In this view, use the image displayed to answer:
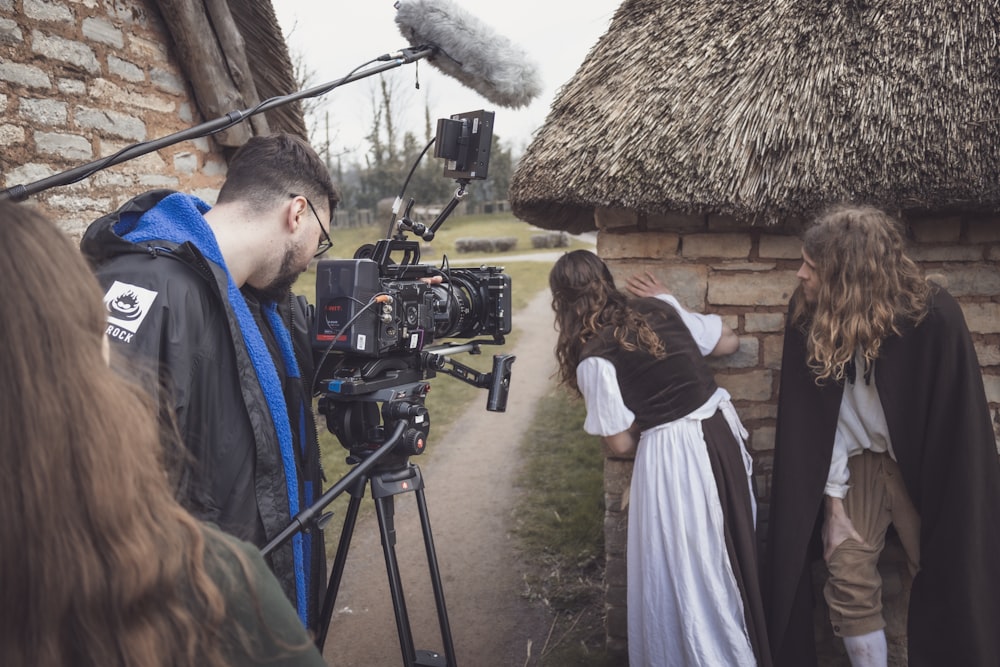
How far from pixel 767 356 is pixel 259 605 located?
2695 millimetres

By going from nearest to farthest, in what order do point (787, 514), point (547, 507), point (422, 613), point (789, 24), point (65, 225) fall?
point (787, 514) → point (789, 24) → point (65, 225) → point (422, 613) → point (547, 507)

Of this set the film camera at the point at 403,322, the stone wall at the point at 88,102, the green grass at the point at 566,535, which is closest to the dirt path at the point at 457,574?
the green grass at the point at 566,535

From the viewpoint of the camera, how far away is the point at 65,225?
3254 millimetres

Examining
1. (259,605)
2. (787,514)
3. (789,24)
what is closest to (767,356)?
(787,514)

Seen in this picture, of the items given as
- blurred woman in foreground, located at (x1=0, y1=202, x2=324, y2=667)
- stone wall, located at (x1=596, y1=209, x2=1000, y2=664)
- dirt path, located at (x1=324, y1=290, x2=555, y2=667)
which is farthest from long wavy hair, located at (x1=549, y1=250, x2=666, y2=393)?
blurred woman in foreground, located at (x1=0, y1=202, x2=324, y2=667)

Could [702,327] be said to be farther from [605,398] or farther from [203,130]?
[203,130]

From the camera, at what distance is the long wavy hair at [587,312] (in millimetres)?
2592

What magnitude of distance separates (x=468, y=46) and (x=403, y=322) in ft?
2.81

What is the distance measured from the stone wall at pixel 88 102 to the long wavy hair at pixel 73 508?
8.72ft

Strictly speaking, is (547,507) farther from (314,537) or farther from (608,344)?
(314,537)

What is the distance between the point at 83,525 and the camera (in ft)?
2.34

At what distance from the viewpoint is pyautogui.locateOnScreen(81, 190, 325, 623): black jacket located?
1538 millimetres

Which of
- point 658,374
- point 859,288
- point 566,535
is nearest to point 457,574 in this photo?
point 566,535

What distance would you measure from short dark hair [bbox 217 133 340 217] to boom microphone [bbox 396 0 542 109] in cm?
52
